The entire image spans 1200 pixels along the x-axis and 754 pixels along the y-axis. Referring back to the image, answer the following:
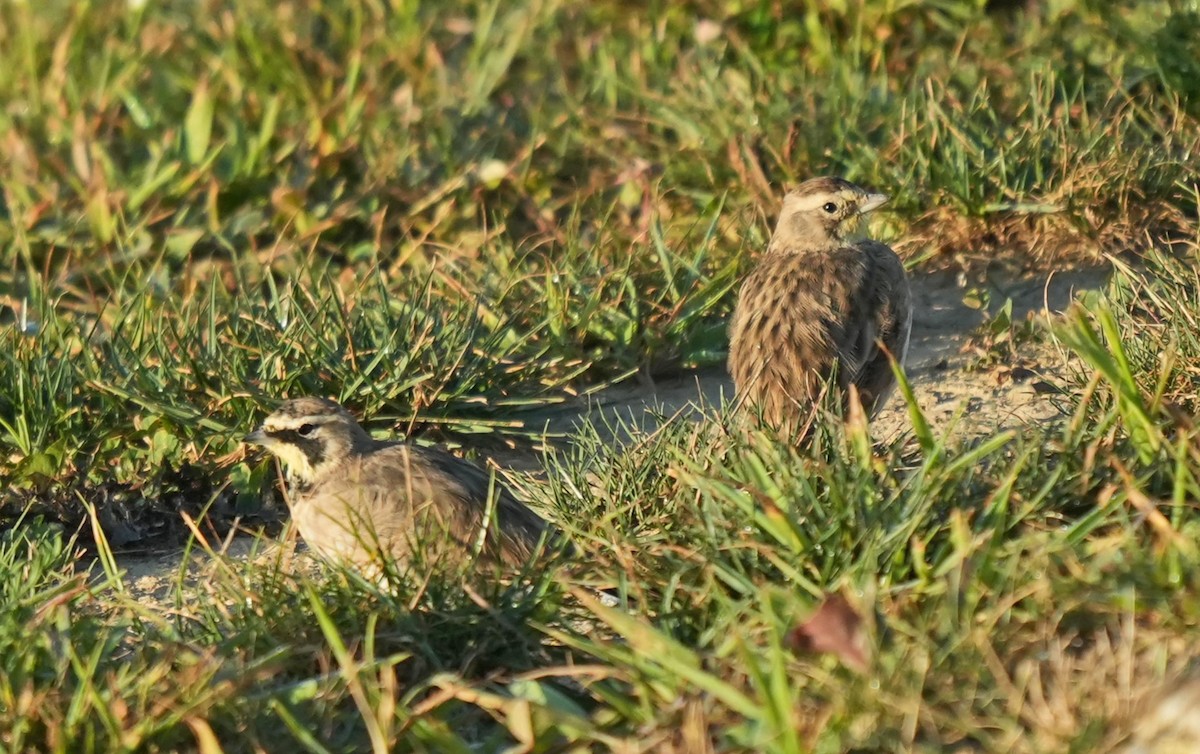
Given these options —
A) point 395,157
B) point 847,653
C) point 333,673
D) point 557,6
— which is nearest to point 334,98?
point 395,157

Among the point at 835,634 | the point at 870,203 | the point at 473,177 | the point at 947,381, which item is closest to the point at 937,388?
the point at 947,381

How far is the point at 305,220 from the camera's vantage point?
8.60 m

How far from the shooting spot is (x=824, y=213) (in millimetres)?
7293

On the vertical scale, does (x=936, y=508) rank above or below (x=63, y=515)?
above

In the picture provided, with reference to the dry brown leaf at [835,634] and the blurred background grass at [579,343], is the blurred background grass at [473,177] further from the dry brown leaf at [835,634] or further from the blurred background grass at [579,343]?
the dry brown leaf at [835,634]

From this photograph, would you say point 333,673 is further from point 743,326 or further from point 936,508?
point 743,326

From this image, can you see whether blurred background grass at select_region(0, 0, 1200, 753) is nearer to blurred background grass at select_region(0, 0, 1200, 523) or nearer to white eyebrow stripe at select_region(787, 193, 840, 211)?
blurred background grass at select_region(0, 0, 1200, 523)

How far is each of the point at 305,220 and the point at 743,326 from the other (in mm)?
2750

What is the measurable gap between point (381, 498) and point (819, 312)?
6.14 feet

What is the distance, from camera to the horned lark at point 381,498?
214 inches

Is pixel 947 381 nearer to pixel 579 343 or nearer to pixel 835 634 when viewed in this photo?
A: pixel 579 343

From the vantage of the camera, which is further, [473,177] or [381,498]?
[473,177]

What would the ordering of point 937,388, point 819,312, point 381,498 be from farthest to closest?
point 937,388
point 819,312
point 381,498

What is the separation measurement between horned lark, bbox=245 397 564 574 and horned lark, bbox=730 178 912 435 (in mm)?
1048
